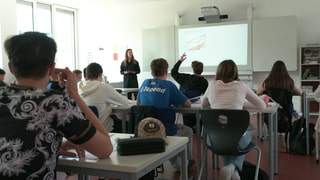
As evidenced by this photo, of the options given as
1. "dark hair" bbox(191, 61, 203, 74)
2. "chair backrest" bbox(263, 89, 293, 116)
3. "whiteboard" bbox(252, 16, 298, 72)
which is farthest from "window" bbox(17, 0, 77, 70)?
"chair backrest" bbox(263, 89, 293, 116)

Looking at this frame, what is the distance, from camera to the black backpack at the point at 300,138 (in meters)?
4.09

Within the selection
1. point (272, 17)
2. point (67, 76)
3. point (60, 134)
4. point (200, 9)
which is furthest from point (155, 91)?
point (200, 9)

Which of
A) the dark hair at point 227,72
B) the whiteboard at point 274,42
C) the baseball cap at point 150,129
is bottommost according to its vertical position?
the baseball cap at point 150,129

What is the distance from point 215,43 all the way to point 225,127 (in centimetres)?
565

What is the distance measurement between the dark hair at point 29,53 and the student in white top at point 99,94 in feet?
6.89

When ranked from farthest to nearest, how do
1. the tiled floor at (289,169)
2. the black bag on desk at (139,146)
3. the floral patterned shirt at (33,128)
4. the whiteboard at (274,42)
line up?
the whiteboard at (274,42)
the tiled floor at (289,169)
the black bag on desk at (139,146)
the floral patterned shirt at (33,128)

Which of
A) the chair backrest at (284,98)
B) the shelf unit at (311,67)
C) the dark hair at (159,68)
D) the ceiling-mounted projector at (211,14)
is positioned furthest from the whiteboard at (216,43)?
the dark hair at (159,68)

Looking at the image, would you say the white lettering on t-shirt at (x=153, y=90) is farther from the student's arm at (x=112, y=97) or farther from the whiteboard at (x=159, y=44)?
the whiteboard at (x=159, y=44)

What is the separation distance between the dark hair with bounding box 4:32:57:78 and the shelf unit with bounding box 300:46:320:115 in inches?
274

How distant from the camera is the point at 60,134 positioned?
3.95 feet

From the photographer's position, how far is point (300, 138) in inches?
163

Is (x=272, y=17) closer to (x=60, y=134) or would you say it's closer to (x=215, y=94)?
(x=215, y=94)

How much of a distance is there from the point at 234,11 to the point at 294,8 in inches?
53.2

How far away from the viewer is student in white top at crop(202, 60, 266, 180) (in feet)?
9.12
